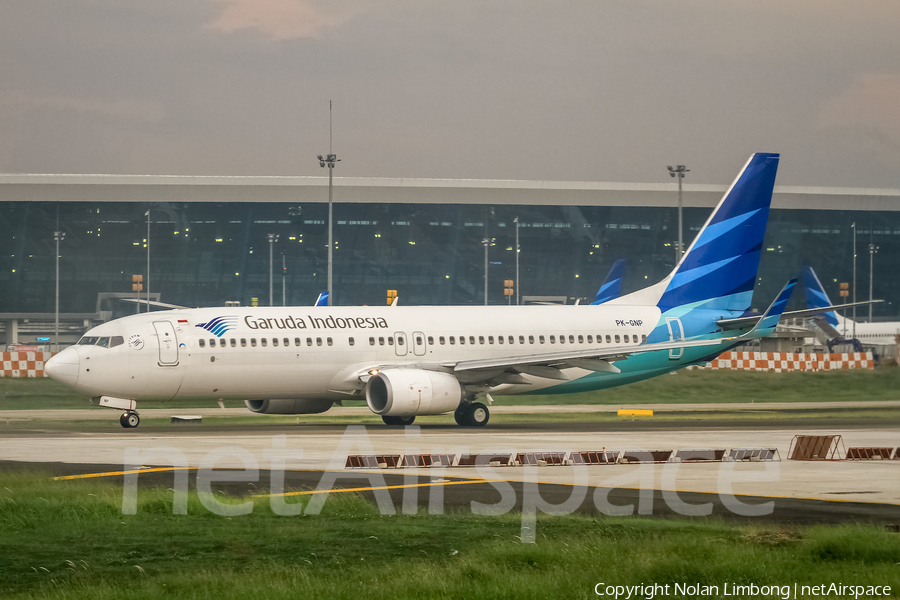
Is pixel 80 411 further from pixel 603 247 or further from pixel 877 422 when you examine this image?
pixel 603 247

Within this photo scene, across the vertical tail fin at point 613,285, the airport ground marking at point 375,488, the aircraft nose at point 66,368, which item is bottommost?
the airport ground marking at point 375,488

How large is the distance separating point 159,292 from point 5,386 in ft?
292

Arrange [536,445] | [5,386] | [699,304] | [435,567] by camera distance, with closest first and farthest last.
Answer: [435,567], [536,445], [699,304], [5,386]

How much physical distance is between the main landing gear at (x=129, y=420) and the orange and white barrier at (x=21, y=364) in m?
15.1

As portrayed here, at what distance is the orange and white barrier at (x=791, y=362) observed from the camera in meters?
48.7

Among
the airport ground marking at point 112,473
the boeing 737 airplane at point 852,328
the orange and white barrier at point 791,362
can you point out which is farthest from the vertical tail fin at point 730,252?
the boeing 737 airplane at point 852,328

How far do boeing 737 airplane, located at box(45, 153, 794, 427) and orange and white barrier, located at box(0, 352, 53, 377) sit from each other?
1439 centimetres

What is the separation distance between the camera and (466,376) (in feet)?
109

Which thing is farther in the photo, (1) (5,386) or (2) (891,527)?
(1) (5,386)

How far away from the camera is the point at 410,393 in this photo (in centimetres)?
3119

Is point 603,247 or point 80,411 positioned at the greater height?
point 603,247

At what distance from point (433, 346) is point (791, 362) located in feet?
75.5

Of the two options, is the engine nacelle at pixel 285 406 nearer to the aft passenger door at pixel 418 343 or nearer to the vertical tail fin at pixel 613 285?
the aft passenger door at pixel 418 343

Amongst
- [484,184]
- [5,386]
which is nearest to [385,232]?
[484,184]
